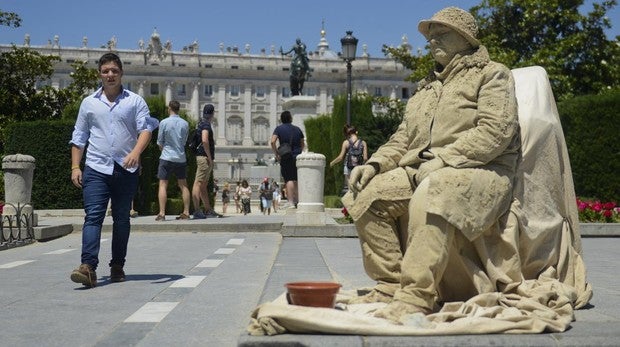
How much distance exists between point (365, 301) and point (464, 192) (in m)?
0.87

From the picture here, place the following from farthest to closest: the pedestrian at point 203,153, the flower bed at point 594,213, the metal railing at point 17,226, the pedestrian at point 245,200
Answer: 1. the pedestrian at point 245,200
2. the pedestrian at point 203,153
3. the flower bed at point 594,213
4. the metal railing at point 17,226

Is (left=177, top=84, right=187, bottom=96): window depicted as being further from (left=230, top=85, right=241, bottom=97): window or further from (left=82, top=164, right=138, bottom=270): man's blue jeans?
(left=82, top=164, right=138, bottom=270): man's blue jeans

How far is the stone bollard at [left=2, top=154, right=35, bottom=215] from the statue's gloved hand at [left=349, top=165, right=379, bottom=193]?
917 centimetres

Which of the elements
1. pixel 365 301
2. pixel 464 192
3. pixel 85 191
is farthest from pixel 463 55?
pixel 85 191

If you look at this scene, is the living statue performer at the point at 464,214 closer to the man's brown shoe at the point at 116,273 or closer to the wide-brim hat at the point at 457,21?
the wide-brim hat at the point at 457,21

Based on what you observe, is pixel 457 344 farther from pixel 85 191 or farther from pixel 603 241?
pixel 603 241

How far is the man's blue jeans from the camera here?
6.41m

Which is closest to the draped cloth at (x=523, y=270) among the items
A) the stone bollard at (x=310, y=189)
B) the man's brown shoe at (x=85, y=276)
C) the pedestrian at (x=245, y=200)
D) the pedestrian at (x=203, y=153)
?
the man's brown shoe at (x=85, y=276)

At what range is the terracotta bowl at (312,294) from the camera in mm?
3818

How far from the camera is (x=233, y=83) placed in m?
117

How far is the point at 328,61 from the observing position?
122625 millimetres

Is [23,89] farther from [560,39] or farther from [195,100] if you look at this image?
[195,100]

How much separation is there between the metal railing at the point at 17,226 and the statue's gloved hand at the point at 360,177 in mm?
7205

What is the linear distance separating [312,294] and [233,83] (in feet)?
374
